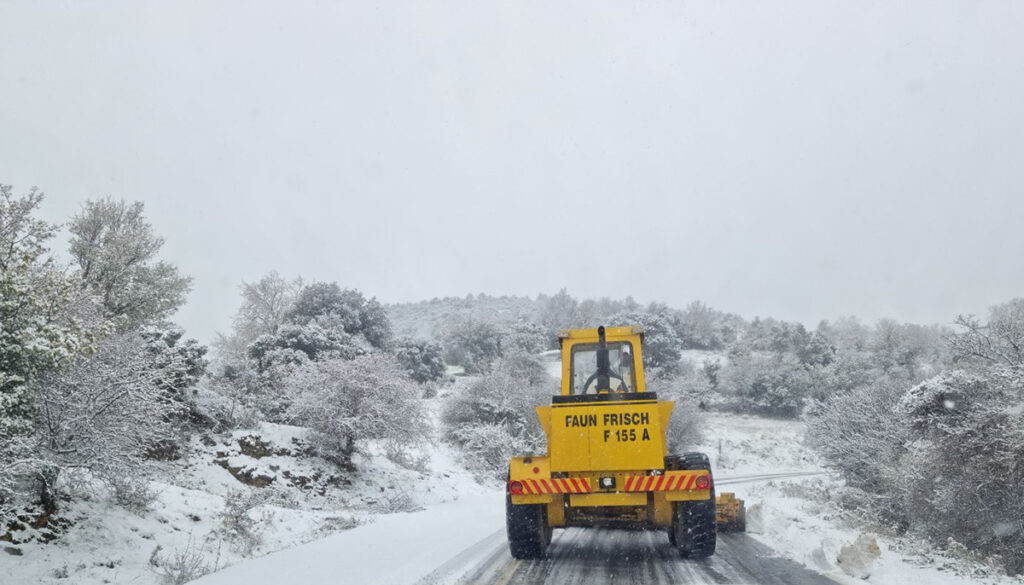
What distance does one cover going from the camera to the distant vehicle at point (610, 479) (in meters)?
7.57

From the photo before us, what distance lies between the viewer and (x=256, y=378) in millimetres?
24031

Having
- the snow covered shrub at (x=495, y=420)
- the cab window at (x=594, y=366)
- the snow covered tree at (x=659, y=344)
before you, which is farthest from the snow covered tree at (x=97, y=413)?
the snow covered tree at (x=659, y=344)

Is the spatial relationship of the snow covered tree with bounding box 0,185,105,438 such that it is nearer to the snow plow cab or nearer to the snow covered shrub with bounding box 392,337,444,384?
the snow plow cab

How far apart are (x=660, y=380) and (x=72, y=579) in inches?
1385

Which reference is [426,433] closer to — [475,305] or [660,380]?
[660,380]

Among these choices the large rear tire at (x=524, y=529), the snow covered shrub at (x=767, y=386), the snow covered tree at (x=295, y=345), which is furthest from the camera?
the snow covered shrub at (x=767, y=386)

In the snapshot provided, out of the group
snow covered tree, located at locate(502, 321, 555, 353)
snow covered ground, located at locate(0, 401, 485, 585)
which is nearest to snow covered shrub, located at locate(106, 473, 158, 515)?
snow covered ground, located at locate(0, 401, 485, 585)

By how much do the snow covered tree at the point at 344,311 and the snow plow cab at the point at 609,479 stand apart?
28.5m

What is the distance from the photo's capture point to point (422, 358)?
48156mm

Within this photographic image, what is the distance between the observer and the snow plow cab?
7.57 metres

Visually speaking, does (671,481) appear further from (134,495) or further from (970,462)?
(134,495)

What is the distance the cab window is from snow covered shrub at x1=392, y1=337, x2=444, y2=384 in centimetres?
3675

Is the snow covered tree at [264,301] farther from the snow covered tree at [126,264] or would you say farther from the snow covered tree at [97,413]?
the snow covered tree at [97,413]

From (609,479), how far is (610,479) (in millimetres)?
13
